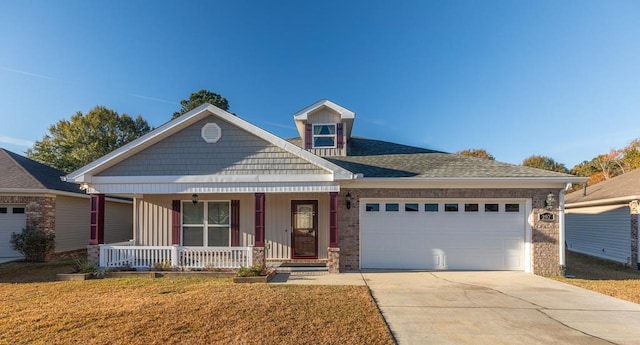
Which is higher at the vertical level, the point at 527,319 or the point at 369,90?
the point at 369,90

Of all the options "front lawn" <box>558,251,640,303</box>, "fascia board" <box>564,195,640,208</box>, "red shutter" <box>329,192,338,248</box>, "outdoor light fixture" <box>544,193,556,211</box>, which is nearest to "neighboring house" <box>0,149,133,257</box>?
"red shutter" <box>329,192,338,248</box>

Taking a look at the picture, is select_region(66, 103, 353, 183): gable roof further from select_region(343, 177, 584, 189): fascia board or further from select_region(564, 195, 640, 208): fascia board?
select_region(564, 195, 640, 208): fascia board

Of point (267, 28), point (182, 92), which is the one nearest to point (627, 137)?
point (267, 28)

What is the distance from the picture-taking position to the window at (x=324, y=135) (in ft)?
41.9

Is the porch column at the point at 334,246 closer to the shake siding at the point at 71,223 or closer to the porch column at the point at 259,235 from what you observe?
the porch column at the point at 259,235

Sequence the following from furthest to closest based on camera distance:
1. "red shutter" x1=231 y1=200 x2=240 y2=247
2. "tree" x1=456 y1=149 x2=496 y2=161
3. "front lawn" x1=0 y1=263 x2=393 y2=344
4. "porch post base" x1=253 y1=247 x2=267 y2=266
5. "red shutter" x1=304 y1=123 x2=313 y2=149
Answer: "tree" x1=456 y1=149 x2=496 y2=161 → "red shutter" x1=304 y1=123 x2=313 y2=149 → "red shutter" x1=231 y1=200 x2=240 y2=247 → "porch post base" x1=253 y1=247 x2=267 y2=266 → "front lawn" x1=0 y1=263 x2=393 y2=344

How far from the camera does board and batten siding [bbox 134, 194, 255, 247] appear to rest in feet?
38.2

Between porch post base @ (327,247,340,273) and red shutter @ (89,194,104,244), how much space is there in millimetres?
6925

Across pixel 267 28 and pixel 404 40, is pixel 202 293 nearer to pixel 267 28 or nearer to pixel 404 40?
pixel 267 28

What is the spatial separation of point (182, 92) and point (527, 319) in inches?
1368

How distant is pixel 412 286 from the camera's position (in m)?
8.11

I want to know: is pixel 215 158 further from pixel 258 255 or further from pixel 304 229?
pixel 304 229

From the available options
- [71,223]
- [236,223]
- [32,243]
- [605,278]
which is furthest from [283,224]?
[605,278]

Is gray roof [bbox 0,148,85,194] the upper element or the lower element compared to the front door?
upper
